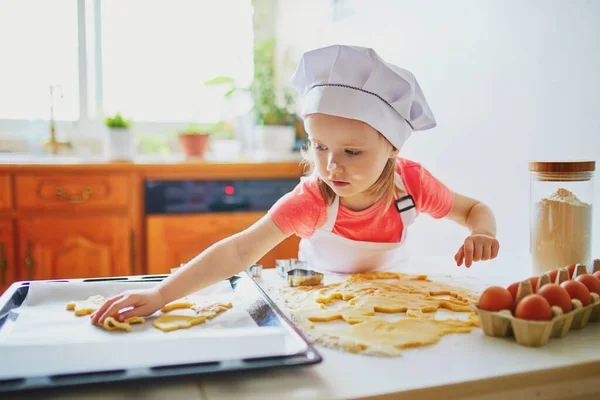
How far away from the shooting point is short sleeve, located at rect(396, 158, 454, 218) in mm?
1101

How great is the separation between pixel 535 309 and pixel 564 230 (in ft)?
1.02

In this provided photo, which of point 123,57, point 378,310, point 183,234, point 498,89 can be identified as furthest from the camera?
point 123,57

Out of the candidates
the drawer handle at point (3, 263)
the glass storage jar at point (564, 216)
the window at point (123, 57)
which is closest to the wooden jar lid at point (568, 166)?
the glass storage jar at point (564, 216)

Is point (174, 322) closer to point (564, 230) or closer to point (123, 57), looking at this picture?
point (564, 230)

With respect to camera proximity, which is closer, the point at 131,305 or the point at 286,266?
the point at 131,305

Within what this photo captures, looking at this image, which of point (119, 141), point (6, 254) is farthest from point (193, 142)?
point (6, 254)

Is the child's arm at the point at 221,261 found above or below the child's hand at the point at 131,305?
above

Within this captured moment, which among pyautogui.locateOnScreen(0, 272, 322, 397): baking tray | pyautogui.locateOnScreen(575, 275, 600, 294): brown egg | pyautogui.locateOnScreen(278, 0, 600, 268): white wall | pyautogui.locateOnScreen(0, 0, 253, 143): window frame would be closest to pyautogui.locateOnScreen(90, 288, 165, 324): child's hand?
pyautogui.locateOnScreen(0, 272, 322, 397): baking tray

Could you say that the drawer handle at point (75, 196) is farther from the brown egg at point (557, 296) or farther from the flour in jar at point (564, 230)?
the brown egg at point (557, 296)

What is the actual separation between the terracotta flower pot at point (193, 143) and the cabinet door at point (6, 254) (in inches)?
30.4

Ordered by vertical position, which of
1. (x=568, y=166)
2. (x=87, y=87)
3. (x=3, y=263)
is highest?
(x=87, y=87)

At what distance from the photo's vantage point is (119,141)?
2.24m

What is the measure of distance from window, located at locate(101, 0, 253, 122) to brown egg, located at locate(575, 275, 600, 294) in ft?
7.45

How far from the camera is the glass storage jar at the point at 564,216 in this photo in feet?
2.85
